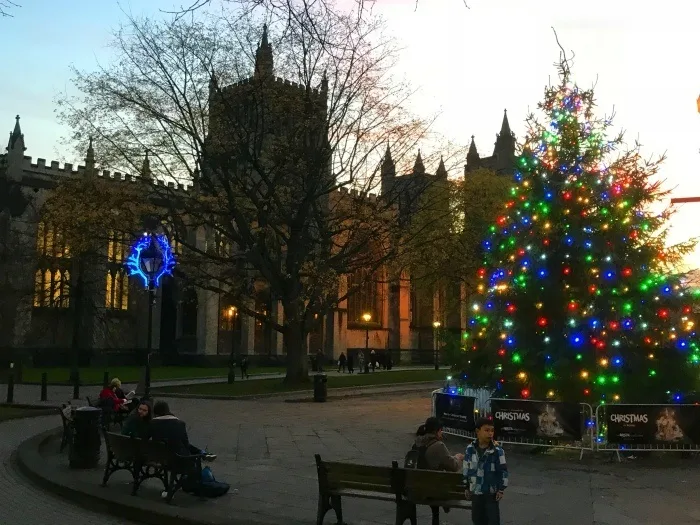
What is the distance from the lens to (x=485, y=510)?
6.09 m

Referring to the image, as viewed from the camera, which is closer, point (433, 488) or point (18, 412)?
point (433, 488)

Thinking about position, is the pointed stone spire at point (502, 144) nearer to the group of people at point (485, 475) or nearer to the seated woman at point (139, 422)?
the seated woman at point (139, 422)

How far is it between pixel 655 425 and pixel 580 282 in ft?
10.1

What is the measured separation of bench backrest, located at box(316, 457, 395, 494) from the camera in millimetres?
6742

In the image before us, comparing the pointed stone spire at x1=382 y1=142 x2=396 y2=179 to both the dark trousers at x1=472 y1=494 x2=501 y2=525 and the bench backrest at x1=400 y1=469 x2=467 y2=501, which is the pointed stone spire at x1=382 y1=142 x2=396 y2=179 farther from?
the dark trousers at x1=472 y1=494 x2=501 y2=525

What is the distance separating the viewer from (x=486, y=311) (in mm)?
14844

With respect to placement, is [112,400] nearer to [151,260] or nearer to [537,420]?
[151,260]

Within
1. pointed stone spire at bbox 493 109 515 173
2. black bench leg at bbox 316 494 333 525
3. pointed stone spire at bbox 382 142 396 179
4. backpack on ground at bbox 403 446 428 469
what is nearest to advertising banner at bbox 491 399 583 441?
backpack on ground at bbox 403 446 428 469

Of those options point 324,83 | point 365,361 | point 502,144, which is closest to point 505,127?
point 502,144

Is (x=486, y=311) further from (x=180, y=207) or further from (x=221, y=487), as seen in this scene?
(x=180, y=207)

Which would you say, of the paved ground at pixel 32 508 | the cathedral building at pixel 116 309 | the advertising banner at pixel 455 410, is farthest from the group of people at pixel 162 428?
the cathedral building at pixel 116 309

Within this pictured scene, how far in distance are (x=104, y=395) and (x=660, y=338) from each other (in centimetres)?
1100

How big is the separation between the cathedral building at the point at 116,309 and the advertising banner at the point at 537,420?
83.0ft

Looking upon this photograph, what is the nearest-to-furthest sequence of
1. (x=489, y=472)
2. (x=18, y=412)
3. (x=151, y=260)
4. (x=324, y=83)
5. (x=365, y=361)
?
(x=489, y=472) < (x=151, y=260) < (x=18, y=412) < (x=324, y=83) < (x=365, y=361)
